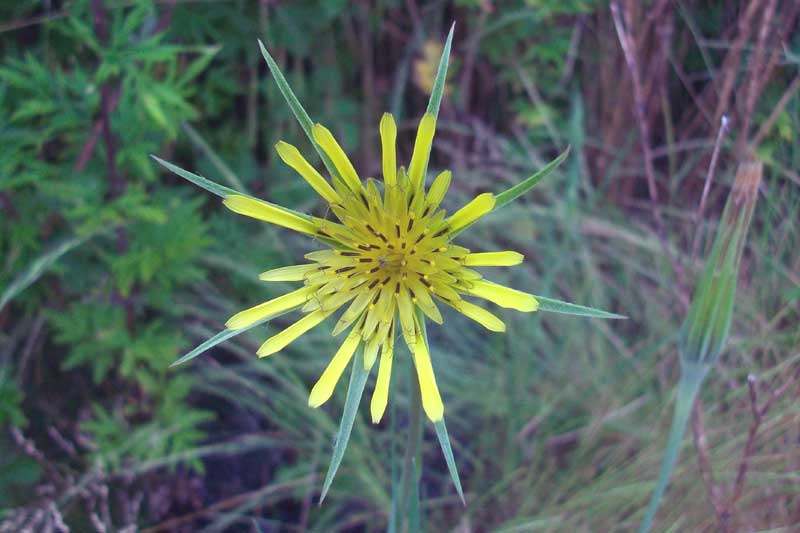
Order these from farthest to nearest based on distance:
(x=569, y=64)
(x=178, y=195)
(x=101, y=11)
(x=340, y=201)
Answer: (x=569, y=64) < (x=178, y=195) < (x=101, y=11) < (x=340, y=201)

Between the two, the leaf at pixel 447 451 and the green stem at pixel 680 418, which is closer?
the leaf at pixel 447 451

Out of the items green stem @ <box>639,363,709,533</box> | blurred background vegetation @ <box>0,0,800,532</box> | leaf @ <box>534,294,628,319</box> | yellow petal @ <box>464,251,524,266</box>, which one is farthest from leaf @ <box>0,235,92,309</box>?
green stem @ <box>639,363,709,533</box>

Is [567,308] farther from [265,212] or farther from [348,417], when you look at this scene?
[265,212]

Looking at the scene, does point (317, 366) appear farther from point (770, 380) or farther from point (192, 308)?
point (770, 380)

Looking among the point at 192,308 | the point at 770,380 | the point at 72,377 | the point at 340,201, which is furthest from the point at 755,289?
the point at 72,377

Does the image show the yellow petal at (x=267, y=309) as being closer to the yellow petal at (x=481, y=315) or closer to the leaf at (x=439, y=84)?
the yellow petal at (x=481, y=315)

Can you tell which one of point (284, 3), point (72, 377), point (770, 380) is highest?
point (284, 3)

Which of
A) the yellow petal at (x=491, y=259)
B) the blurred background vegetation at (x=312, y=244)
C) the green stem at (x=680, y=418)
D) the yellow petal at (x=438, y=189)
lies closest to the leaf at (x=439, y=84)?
the yellow petal at (x=438, y=189)
